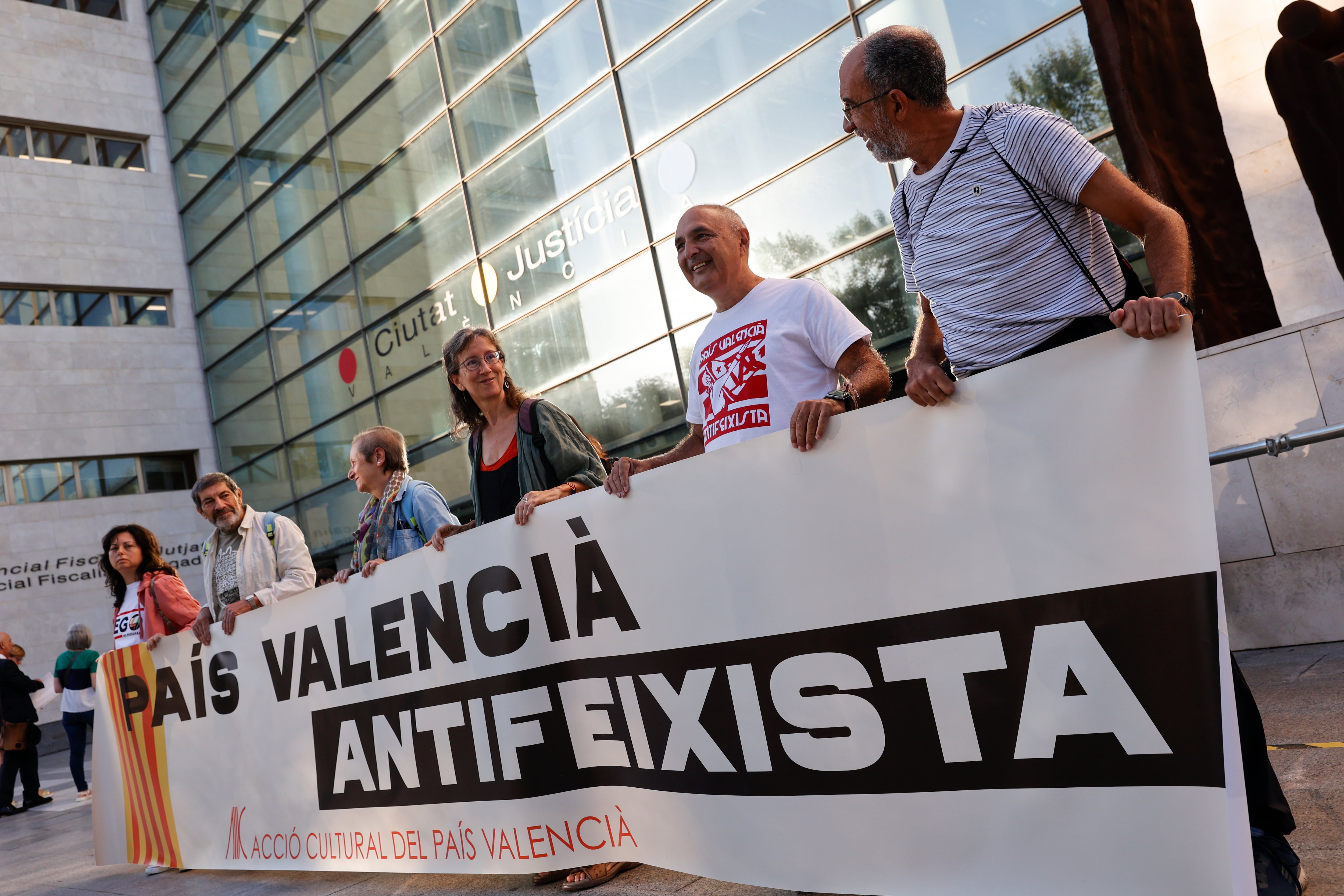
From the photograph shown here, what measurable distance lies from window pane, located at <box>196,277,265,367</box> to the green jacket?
16.7m

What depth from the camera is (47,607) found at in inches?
687

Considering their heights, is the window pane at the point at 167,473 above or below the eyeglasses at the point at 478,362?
above

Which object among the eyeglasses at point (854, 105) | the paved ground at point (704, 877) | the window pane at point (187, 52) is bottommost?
the paved ground at point (704, 877)

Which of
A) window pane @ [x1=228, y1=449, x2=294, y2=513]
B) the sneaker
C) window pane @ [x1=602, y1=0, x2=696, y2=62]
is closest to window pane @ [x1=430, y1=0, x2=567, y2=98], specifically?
window pane @ [x1=602, y1=0, x2=696, y2=62]

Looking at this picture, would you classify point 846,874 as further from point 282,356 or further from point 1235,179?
point 282,356

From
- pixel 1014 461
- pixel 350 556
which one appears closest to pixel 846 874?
pixel 1014 461

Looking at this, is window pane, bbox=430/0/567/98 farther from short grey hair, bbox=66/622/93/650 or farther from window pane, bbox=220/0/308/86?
short grey hair, bbox=66/622/93/650

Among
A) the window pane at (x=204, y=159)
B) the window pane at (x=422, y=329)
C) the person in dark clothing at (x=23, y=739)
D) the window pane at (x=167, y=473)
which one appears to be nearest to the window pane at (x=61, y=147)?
the window pane at (x=204, y=159)

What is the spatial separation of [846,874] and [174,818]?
3.63 m

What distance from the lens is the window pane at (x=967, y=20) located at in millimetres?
8039

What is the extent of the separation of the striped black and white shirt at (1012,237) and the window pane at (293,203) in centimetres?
1561

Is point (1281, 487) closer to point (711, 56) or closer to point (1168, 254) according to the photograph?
point (1168, 254)

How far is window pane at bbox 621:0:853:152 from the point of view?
31.6 ft

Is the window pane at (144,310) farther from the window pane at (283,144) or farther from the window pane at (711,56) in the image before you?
the window pane at (711,56)
